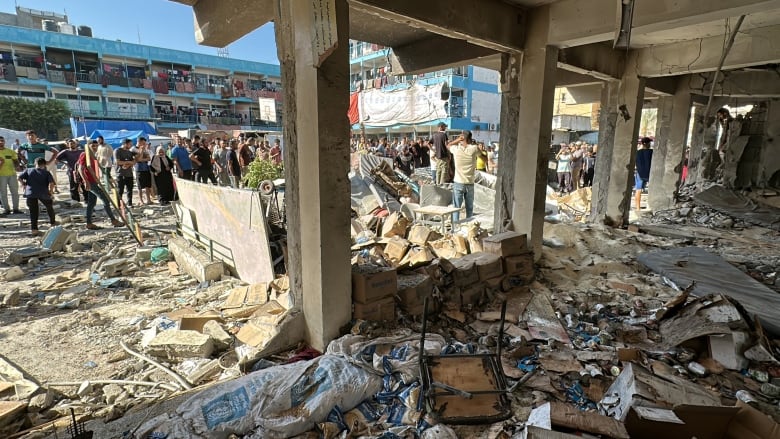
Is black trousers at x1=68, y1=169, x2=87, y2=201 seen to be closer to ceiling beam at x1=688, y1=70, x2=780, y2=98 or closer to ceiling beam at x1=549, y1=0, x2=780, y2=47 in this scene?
ceiling beam at x1=549, y1=0, x2=780, y2=47

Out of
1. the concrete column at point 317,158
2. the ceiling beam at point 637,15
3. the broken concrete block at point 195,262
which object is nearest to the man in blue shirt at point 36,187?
the broken concrete block at point 195,262

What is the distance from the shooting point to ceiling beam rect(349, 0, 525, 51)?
131 inches

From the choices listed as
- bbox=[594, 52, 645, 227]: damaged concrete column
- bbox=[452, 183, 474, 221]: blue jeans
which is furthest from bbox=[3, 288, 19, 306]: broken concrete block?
bbox=[594, 52, 645, 227]: damaged concrete column

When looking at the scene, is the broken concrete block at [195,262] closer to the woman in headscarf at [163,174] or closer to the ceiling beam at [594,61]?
the woman in headscarf at [163,174]

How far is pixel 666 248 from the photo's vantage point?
571 centimetres

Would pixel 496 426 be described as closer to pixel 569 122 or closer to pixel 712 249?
pixel 712 249

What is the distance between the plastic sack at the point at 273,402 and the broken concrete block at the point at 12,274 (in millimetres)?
5246

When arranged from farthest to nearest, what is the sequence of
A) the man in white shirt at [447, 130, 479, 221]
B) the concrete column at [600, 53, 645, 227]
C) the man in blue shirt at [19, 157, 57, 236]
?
the man in blue shirt at [19, 157, 57, 236]
the man in white shirt at [447, 130, 479, 221]
the concrete column at [600, 53, 645, 227]

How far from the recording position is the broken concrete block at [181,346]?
3242 millimetres

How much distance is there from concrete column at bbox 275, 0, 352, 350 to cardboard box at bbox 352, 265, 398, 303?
0.36ft

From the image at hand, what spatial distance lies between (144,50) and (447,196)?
33713mm

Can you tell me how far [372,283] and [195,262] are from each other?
3.35m

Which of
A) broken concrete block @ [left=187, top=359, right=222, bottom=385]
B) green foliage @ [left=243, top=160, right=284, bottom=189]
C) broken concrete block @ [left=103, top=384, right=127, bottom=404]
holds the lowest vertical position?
broken concrete block @ [left=103, top=384, right=127, bottom=404]

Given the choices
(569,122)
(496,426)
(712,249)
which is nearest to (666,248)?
(712,249)
